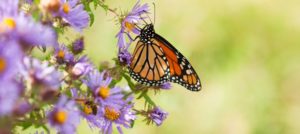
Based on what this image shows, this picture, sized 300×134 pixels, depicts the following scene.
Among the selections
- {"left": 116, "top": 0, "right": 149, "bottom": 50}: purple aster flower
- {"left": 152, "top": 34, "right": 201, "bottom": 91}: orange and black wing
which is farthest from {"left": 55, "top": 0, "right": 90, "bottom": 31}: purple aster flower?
{"left": 152, "top": 34, "right": 201, "bottom": 91}: orange and black wing

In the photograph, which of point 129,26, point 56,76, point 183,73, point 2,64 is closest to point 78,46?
point 129,26

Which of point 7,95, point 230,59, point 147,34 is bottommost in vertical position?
point 7,95

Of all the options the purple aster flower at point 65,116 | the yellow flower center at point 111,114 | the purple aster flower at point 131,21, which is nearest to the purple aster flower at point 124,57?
the purple aster flower at point 131,21

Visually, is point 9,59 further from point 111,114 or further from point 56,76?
point 111,114

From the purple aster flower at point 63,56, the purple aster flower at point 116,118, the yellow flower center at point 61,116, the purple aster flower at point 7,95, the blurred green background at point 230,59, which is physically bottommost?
the purple aster flower at point 7,95

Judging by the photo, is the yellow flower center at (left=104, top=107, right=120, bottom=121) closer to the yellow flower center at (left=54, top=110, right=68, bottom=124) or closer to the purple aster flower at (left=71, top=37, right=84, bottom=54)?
the purple aster flower at (left=71, top=37, right=84, bottom=54)

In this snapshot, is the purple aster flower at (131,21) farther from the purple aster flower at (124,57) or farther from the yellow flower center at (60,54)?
the yellow flower center at (60,54)
